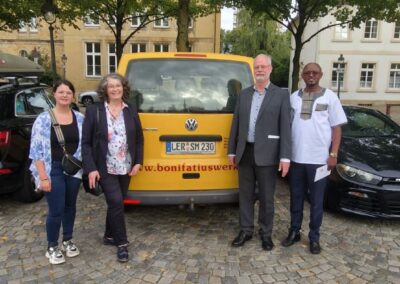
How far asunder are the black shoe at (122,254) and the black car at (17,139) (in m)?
1.98

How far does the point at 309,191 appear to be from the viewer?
4.17 metres

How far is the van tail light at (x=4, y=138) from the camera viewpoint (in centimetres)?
479

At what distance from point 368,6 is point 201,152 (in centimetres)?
1079

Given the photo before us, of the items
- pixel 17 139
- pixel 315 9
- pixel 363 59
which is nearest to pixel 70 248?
pixel 17 139

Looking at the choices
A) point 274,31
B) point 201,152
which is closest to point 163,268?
point 201,152

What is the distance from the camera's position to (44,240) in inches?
172

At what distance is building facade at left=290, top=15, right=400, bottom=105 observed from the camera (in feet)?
95.9

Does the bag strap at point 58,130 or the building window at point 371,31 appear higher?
the building window at point 371,31

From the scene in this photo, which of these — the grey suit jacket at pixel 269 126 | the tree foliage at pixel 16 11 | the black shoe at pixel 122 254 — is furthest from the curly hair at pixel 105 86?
the tree foliage at pixel 16 11

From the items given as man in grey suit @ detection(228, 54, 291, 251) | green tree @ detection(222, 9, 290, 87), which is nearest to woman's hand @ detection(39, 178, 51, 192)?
man in grey suit @ detection(228, 54, 291, 251)

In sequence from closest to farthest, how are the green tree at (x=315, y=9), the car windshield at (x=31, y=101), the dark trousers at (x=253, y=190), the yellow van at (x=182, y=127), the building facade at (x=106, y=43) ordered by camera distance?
the dark trousers at (x=253, y=190), the yellow van at (x=182, y=127), the car windshield at (x=31, y=101), the green tree at (x=315, y=9), the building facade at (x=106, y=43)

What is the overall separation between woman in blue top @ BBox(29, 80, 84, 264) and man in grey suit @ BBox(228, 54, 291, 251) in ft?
4.95

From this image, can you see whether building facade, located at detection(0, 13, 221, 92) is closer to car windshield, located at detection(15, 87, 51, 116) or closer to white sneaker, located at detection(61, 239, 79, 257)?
car windshield, located at detection(15, 87, 51, 116)

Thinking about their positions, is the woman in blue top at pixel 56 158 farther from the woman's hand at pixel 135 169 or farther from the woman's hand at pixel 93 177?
the woman's hand at pixel 135 169
